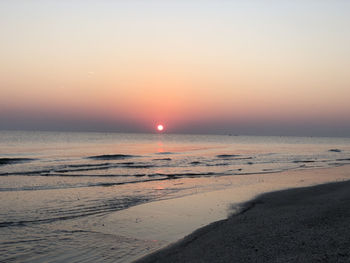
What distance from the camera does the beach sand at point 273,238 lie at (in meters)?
8.71

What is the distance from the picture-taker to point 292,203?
1725 centimetres

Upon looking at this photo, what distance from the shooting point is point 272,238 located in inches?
404

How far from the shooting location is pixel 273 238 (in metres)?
10.3

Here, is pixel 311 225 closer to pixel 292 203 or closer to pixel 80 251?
pixel 292 203

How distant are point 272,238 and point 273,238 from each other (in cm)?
3

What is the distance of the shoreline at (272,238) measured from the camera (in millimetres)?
8734

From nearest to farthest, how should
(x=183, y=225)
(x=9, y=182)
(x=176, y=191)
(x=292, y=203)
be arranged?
(x=183, y=225) < (x=292, y=203) < (x=176, y=191) < (x=9, y=182)

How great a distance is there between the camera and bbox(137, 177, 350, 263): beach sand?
28.6 feet

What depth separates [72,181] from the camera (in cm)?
2678

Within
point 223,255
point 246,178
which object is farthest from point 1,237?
point 246,178

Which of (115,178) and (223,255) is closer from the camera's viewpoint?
(223,255)

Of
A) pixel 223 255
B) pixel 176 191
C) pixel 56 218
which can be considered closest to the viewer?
pixel 223 255

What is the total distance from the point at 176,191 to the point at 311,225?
12.0m

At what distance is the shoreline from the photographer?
8.73 meters
